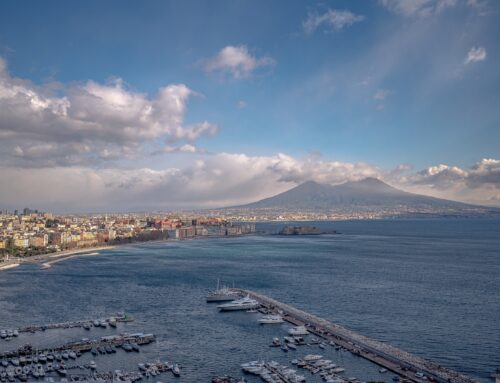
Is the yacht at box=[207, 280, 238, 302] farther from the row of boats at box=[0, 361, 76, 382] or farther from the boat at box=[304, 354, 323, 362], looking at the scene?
the row of boats at box=[0, 361, 76, 382]

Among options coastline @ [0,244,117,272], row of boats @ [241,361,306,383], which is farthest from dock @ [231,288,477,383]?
coastline @ [0,244,117,272]

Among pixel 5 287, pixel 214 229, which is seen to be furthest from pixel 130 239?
pixel 5 287

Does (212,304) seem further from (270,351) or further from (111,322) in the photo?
(270,351)

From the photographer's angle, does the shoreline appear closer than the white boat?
No

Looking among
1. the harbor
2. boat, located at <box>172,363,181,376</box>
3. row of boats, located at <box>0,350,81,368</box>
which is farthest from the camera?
row of boats, located at <box>0,350,81,368</box>

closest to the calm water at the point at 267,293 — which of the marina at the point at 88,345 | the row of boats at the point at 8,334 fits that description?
the row of boats at the point at 8,334

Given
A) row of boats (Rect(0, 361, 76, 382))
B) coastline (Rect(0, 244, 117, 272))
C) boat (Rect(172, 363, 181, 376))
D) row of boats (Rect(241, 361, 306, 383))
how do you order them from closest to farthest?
row of boats (Rect(241, 361, 306, 383)) → row of boats (Rect(0, 361, 76, 382)) → boat (Rect(172, 363, 181, 376)) → coastline (Rect(0, 244, 117, 272))
